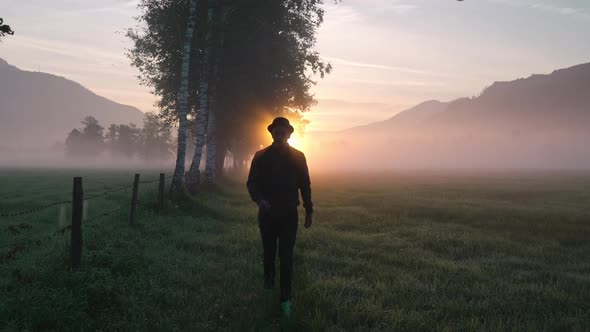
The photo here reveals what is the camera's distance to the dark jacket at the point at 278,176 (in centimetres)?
635

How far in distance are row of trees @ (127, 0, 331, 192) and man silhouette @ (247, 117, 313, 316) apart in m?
13.0

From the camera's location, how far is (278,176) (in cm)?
639

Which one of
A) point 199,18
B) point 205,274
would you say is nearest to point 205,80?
point 199,18

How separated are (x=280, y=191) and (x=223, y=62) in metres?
22.9

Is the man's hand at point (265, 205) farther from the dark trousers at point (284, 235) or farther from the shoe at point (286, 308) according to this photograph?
the shoe at point (286, 308)

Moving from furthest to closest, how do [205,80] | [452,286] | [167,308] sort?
[205,80] < [452,286] < [167,308]

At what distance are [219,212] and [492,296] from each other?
12.5m

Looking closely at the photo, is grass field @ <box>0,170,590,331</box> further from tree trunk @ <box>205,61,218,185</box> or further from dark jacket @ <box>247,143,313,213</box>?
tree trunk @ <box>205,61,218,185</box>

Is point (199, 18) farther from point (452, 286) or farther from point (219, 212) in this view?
point (452, 286)

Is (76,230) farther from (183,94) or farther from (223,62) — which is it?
(223,62)

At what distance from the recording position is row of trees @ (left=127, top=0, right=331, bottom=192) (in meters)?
21.5

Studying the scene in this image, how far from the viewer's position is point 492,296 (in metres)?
7.48

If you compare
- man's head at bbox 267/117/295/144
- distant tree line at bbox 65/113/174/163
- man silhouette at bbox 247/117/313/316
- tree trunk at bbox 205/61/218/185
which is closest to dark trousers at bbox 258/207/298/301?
man silhouette at bbox 247/117/313/316

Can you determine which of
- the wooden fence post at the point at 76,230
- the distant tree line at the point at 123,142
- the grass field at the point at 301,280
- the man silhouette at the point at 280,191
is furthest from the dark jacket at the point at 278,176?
the distant tree line at the point at 123,142
